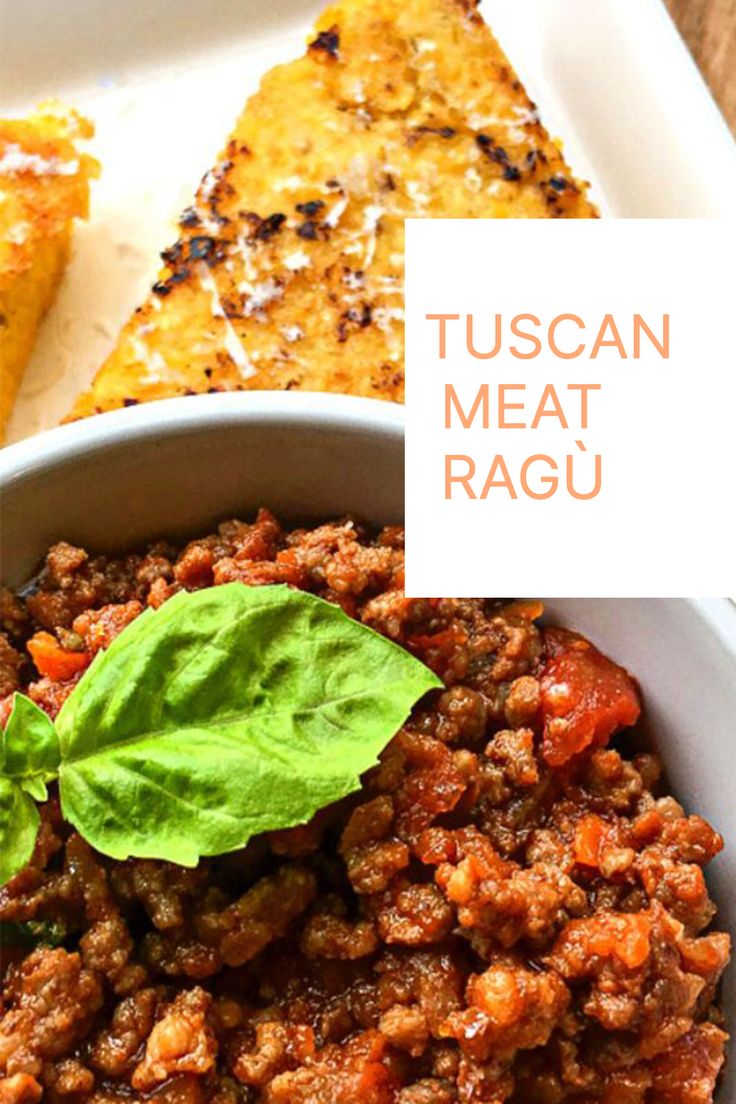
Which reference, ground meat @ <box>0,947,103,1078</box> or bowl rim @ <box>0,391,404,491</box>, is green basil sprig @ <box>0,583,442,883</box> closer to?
ground meat @ <box>0,947,103,1078</box>

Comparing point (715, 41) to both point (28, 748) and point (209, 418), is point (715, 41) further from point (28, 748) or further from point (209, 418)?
point (28, 748)

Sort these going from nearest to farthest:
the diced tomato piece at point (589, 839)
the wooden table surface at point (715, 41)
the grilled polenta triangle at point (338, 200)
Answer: the diced tomato piece at point (589, 839) → the grilled polenta triangle at point (338, 200) → the wooden table surface at point (715, 41)

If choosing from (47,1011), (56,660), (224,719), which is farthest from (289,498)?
(47,1011)

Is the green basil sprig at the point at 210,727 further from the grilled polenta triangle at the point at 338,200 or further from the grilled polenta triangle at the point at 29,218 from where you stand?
the grilled polenta triangle at the point at 29,218

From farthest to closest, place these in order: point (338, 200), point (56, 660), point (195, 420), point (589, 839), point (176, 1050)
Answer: point (338, 200)
point (195, 420)
point (56, 660)
point (589, 839)
point (176, 1050)

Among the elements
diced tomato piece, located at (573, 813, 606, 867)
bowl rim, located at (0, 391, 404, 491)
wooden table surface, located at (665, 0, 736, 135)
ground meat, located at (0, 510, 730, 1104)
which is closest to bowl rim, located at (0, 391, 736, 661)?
bowl rim, located at (0, 391, 404, 491)

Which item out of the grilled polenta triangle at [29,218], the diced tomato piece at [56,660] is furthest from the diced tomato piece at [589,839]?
the grilled polenta triangle at [29,218]
